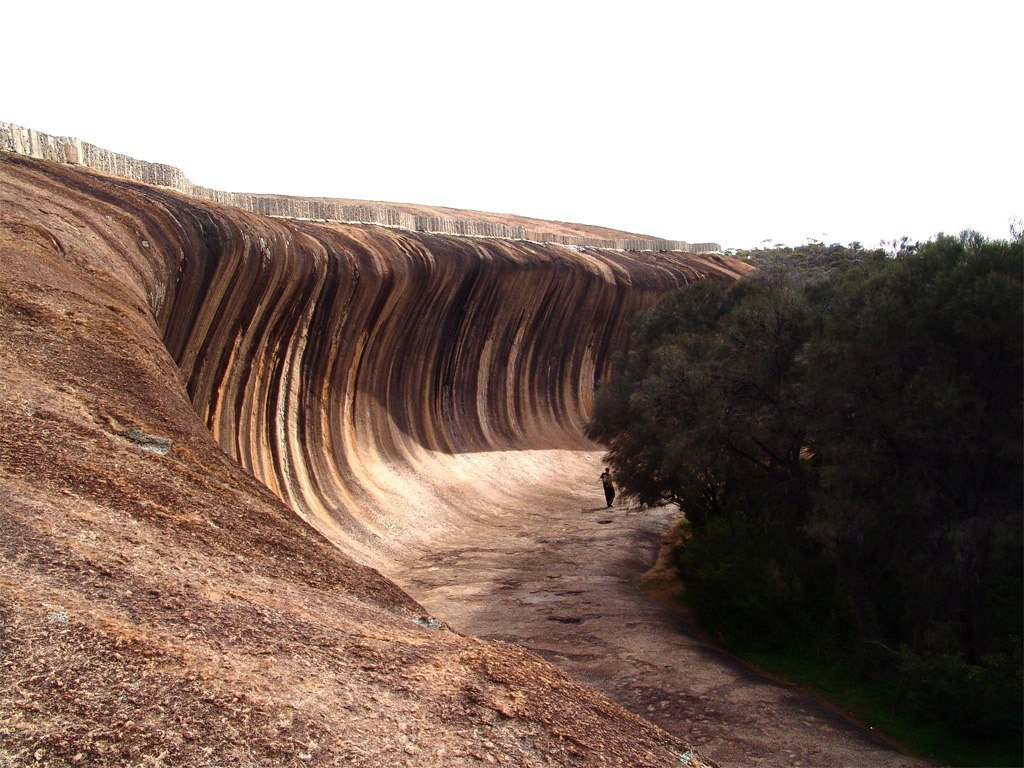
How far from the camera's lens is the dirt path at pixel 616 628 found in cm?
1084

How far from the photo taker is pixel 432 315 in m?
26.4

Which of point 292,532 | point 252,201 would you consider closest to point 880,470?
point 292,532

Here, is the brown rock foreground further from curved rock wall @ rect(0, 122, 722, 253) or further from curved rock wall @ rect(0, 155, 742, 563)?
curved rock wall @ rect(0, 122, 722, 253)

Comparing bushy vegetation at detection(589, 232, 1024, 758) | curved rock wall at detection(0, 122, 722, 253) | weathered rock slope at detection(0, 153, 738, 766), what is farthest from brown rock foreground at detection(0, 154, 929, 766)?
bushy vegetation at detection(589, 232, 1024, 758)

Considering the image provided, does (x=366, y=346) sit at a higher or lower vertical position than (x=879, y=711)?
higher

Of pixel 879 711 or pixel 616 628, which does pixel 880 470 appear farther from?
pixel 616 628

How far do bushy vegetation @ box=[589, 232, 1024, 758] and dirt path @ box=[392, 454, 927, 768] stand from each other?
3.75 feet

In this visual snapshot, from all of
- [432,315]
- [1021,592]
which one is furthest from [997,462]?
[432,315]

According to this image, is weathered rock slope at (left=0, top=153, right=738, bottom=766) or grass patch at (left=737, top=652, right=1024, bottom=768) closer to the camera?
weathered rock slope at (left=0, top=153, right=738, bottom=766)

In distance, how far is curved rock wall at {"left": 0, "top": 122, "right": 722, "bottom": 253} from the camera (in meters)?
13.7

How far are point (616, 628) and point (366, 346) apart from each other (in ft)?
35.3

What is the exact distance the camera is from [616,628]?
48.4ft

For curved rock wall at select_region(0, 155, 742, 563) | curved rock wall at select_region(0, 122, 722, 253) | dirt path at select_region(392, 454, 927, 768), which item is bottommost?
dirt path at select_region(392, 454, 927, 768)

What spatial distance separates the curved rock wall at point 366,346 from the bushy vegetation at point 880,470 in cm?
693
